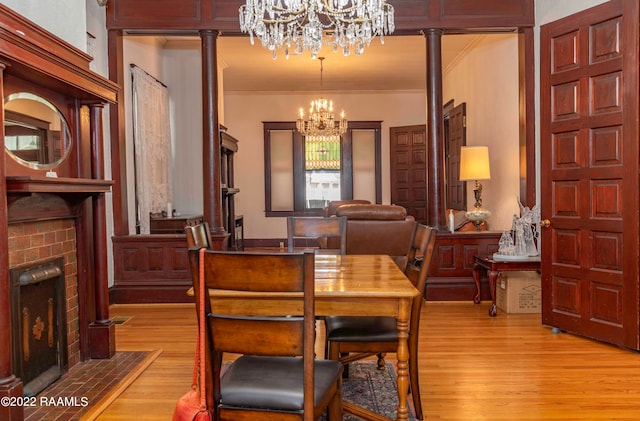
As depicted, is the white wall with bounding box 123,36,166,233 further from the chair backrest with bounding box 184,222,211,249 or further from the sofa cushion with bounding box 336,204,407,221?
the chair backrest with bounding box 184,222,211,249

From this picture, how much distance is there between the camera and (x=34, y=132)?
297 centimetres

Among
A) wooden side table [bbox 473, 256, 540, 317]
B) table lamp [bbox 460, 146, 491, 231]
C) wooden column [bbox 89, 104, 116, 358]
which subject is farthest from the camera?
table lamp [bbox 460, 146, 491, 231]

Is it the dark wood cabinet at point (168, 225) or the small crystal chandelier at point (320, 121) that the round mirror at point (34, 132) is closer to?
the dark wood cabinet at point (168, 225)

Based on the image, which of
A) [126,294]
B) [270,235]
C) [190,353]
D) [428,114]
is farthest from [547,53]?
[270,235]

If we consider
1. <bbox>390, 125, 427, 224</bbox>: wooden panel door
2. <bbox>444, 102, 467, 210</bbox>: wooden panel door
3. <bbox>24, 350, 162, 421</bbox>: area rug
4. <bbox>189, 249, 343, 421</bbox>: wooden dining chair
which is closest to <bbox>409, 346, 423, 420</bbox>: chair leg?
<bbox>189, 249, 343, 421</bbox>: wooden dining chair

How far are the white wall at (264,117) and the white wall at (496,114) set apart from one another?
3156mm

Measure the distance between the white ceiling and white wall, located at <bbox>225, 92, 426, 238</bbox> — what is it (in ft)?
0.89

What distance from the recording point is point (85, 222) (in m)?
3.57

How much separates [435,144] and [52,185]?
3.74 metres

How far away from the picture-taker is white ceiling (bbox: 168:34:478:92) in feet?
24.0

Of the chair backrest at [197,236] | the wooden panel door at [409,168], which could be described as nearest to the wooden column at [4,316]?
the chair backrest at [197,236]

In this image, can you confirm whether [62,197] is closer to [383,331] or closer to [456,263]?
[383,331]

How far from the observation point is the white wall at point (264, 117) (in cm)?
1089

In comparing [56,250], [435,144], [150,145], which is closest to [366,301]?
[56,250]
